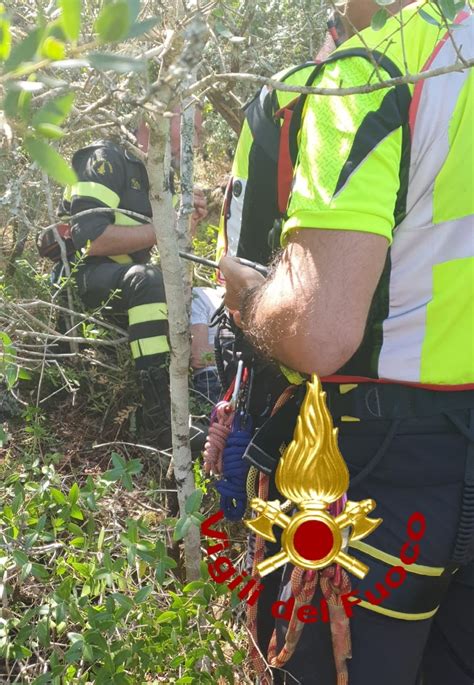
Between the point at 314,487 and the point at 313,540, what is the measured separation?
110mm

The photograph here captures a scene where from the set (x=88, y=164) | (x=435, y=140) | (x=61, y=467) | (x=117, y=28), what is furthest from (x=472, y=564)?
(x=88, y=164)

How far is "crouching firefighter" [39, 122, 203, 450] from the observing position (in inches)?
130

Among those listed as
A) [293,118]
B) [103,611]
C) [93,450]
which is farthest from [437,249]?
[93,450]

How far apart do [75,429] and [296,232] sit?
8.22 feet

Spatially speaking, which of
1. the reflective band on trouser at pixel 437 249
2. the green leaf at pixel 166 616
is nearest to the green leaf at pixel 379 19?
the reflective band on trouser at pixel 437 249

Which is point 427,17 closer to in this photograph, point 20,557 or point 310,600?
point 310,600

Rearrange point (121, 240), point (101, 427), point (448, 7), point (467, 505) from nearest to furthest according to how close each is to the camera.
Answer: point (448, 7)
point (467, 505)
point (101, 427)
point (121, 240)

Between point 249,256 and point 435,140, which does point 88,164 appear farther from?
point 435,140

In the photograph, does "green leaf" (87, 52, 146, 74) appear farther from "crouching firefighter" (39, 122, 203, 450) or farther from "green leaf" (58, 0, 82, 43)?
"crouching firefighter" (39, 122, 203, 450)

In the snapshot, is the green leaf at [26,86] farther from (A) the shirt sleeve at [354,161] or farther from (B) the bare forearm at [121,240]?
(B) the bare forearm at [121,240]

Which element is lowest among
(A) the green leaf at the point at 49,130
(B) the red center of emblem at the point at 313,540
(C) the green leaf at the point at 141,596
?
(C) the green leaf at the point at 141,596

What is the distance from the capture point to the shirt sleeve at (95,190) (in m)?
3.40

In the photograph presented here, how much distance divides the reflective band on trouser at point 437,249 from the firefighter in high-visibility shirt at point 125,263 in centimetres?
191

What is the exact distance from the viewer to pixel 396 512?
1468 millimetres
